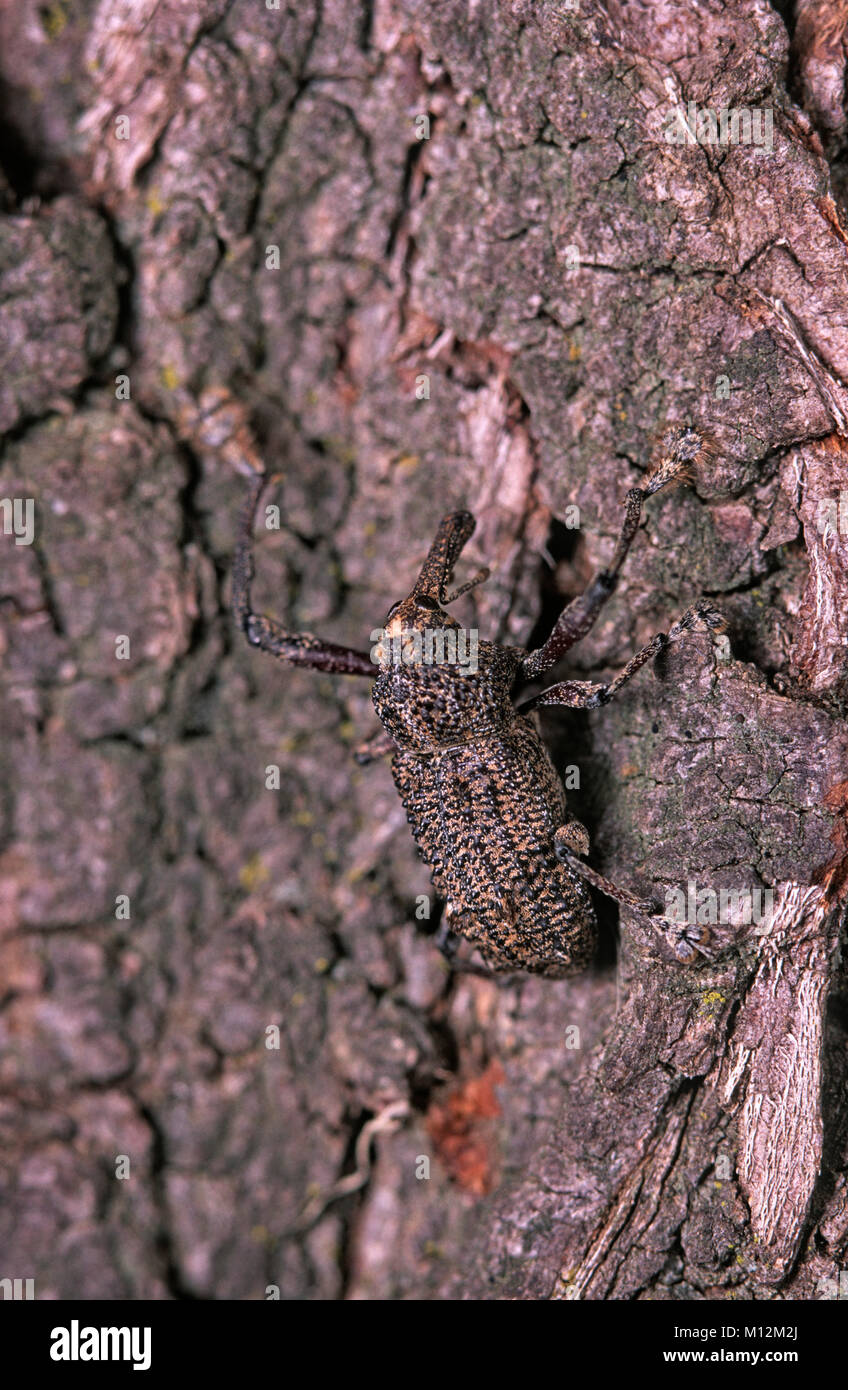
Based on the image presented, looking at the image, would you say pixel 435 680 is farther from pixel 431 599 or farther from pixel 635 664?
pixel 635 664

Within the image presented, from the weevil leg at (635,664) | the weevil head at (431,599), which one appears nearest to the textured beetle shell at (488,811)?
the weevil head at (431,599)

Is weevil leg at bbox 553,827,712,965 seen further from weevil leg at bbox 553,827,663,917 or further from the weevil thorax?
the weevil thorax

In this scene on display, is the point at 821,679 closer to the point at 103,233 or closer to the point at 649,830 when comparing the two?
the point at 649,830

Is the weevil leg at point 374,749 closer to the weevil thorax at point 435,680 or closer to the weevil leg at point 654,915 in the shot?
the weevil thorax at point 435,680

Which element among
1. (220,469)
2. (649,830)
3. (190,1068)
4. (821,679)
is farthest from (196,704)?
(821,679)

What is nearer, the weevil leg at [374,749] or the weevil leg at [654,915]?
the weevil leg at [654,915]

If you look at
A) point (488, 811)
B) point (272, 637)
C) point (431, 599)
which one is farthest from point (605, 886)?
point (272, 637)

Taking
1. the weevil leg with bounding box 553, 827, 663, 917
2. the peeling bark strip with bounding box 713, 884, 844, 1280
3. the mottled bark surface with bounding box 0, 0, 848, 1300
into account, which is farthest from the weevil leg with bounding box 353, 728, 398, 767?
the peeling bark strip with bounding box 713, 884, 844, 1280

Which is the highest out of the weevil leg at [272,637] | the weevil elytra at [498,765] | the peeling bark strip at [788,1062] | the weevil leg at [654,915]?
the weevil leg at [272,637]
